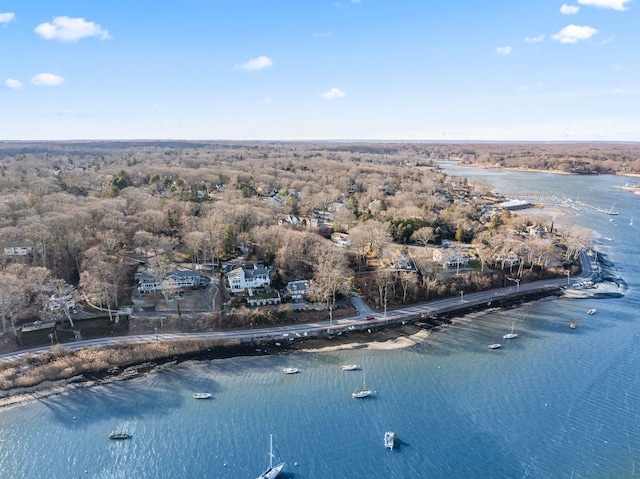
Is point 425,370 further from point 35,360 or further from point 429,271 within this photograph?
point 35,360

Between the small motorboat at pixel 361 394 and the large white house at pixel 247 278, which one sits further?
the large white house at pixel 247 278

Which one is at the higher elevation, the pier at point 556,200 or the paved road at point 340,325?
the pier at point 556,200

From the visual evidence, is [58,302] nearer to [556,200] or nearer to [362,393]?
[362,393]

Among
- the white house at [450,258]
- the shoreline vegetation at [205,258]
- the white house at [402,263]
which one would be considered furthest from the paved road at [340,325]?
the white house at [402,263]

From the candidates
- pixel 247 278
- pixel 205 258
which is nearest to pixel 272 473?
pixel 247 278

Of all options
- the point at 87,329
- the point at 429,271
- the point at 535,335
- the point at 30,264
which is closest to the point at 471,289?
the point at 429,271

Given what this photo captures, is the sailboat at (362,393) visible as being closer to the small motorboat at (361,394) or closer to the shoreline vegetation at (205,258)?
the small motorboat at (361,394)

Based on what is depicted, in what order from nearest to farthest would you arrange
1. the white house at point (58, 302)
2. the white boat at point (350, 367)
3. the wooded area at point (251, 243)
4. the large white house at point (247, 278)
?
1. the white boat at point (350, 367)
2. the white house at point (58, 302)
3. the wooded area at point (251, 243)
4. the large white house at point (247, 278)

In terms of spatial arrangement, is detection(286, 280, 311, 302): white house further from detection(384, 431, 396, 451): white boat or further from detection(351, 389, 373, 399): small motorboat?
detection(384, 431, 396, 451): white boat
